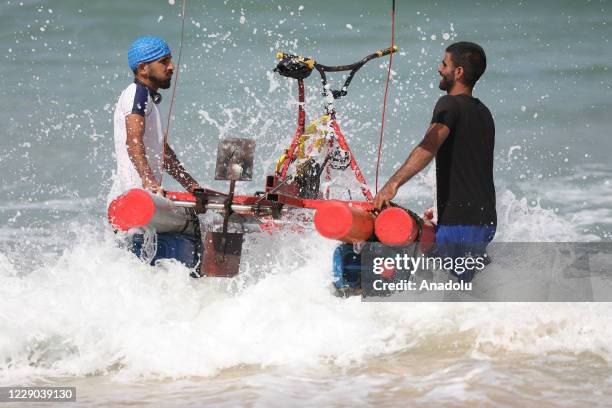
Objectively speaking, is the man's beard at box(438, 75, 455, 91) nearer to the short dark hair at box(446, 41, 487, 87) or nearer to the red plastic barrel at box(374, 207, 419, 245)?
the short dark hair at box(446, 41, 487, 87)

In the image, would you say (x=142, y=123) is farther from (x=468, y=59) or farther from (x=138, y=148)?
(x=468, y=59)

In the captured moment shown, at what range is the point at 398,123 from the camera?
1586cm

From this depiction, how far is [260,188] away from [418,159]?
893cm

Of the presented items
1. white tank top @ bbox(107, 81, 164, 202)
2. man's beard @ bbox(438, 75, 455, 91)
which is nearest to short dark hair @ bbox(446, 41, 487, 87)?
man's beard @ bbox(438, 75, 455, 91)

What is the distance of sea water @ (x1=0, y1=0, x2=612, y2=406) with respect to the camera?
5055 mm

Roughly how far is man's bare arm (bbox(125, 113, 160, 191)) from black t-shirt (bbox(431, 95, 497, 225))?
1598 mm

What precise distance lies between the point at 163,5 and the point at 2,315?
610 inches

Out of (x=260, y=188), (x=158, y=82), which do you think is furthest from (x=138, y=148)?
(x=260, y=188)

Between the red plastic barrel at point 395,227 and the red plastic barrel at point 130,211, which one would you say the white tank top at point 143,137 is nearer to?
the red plastic barrel at point 130,211

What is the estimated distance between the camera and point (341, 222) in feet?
15.9

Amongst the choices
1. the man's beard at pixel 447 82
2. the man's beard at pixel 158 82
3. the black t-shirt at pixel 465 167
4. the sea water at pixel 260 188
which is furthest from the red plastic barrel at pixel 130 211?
the man's beard at pixel 447 82

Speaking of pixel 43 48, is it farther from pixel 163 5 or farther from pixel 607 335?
pixel 607 335

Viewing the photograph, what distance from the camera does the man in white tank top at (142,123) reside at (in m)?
5.65

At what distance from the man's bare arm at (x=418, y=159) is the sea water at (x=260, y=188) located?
0.91m
